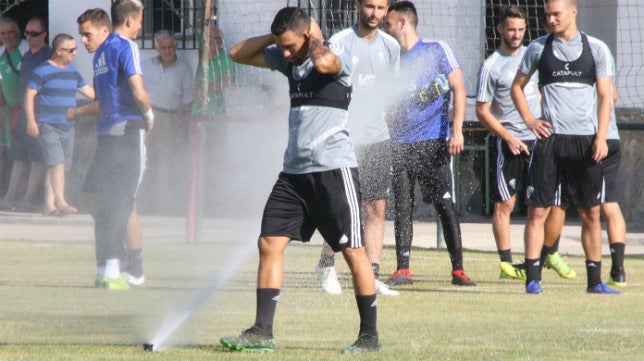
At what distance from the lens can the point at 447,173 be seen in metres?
10.1

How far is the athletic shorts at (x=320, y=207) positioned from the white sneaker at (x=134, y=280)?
1.92 meters

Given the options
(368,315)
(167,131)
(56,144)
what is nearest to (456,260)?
(167,131)

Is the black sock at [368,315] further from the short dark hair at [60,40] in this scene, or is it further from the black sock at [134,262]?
the short dark hair at [60,40]

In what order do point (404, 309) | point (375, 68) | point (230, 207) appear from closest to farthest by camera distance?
point (230, 207), point (404, 309), point (375, 68)

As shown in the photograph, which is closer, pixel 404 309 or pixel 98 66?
pixel 404 309

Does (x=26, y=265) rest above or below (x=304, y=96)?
below

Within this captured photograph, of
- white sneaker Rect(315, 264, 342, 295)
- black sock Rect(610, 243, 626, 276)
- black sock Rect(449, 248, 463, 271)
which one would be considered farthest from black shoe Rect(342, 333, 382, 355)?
black sock Rect(610, 243, 626, 276)

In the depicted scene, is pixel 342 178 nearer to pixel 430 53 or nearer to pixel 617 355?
pixel 617 355

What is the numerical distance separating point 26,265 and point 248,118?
3506 millimetres

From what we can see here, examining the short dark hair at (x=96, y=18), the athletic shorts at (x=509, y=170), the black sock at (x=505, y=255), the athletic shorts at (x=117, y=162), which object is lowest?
the black sock at (x=505, y=255)

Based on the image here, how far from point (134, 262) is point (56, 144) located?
1386 mm

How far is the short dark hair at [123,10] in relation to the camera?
29.7 feet

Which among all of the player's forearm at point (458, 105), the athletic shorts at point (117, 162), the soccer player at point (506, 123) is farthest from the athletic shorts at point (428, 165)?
the athletic shorts at point (117, 162)

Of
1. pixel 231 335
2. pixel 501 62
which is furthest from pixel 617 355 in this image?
pixel 501 62
